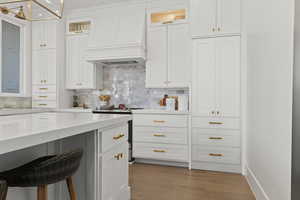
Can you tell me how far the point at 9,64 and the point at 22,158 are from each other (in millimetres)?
3230

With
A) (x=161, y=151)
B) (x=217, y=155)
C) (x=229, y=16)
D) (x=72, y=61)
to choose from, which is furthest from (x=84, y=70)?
(x=217, y=155)

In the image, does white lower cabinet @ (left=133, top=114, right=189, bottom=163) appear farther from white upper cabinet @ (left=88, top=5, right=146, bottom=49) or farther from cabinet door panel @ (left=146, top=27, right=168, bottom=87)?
white upper cabinet @ (left=88, top=5, right=146, bottom=49)

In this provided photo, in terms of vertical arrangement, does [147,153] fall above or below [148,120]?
below

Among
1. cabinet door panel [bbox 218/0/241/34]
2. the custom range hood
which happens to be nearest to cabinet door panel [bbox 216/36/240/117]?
cabinet door panel [bbox 218/0/241/34]

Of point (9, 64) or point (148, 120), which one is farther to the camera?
point (9, 64)

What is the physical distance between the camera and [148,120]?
3.41 metres

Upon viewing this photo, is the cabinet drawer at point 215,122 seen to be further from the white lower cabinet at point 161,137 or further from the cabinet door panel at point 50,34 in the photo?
the cabinet door panel at point 50,34

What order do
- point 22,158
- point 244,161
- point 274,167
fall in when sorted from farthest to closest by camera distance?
point 244,161
point 274,167
point 22,158

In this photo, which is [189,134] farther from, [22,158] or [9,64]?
[9,64]

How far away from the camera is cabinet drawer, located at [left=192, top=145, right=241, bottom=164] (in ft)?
9.98

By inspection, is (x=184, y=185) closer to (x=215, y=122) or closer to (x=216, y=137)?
(x=216, y=137)

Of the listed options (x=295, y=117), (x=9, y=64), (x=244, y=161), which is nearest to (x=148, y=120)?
(x=244, y=161)

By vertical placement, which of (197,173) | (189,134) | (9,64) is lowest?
(197,173)

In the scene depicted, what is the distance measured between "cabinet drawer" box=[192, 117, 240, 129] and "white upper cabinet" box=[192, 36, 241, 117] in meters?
0.06
